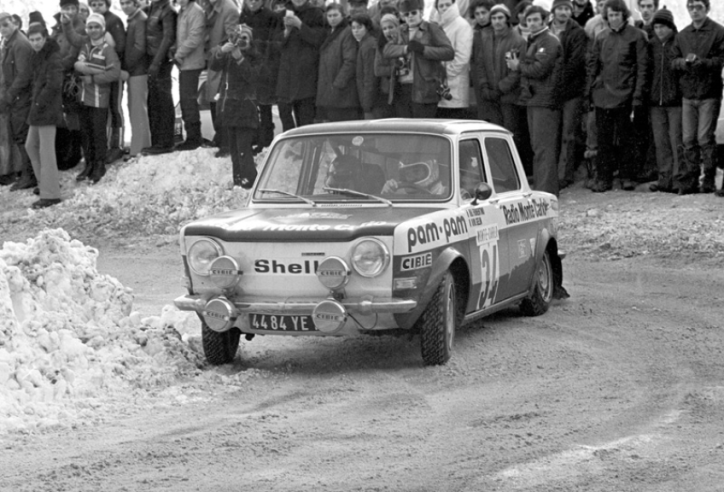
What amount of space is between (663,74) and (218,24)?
253 inches

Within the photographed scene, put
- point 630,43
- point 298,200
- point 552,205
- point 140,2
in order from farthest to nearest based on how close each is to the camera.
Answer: point 140,2
point 630,43
point 552,205
point 298,200

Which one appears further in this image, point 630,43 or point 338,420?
point 630,43

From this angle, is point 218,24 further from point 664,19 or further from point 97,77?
point 664,19

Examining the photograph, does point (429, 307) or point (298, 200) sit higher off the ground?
point (298, 200)

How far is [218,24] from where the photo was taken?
17.3m

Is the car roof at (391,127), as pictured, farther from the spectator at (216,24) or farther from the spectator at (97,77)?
the spectator at (97,77)

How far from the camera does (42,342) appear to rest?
774 centimetres

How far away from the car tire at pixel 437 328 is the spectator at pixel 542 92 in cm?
722

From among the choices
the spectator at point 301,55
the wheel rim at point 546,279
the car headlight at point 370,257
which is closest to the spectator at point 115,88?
the spectator at point 301,55

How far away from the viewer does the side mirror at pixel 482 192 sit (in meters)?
8.88

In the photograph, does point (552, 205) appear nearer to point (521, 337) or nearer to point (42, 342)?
point (521, 337)

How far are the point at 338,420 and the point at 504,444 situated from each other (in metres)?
Answer: 1.05

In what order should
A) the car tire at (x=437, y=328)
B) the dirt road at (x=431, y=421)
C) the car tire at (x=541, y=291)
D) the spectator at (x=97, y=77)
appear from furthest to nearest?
1. the spectator at (x=97, y=77)
2. the car tire at (x=541, y=291)
3. the car tire at (x=437, y=328)
4. the dirt road at (x=431, y=421)

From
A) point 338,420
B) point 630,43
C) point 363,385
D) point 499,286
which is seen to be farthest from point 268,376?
point 630,43
